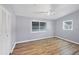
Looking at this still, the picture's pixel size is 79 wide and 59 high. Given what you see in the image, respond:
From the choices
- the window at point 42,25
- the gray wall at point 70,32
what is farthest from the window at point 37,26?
the gray wall at point 70,32

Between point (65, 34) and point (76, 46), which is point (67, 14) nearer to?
point (65, 34)

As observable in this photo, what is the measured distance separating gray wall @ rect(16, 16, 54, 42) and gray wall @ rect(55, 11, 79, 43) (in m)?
0.12

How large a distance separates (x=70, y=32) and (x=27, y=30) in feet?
2.79

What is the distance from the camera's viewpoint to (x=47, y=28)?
150 centimetres

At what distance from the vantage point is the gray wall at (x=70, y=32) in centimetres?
128

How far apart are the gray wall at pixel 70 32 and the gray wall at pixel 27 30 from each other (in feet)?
0.40

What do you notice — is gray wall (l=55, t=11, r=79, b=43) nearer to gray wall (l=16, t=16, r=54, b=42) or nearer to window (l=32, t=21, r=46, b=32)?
gray wall (l=16, t=16, r=54, b=42)

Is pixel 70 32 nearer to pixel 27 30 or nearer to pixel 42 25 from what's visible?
pixel 42 25

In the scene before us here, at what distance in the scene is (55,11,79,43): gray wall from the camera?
1.28m

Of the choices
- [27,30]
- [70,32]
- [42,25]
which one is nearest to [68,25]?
[70,32]
